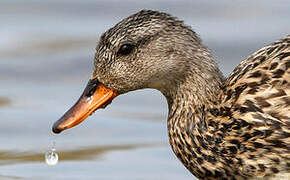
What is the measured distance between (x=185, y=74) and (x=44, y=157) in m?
2.22

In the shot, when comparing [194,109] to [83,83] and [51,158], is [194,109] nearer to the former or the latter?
[51,158]

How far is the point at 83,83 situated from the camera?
37.9 ft

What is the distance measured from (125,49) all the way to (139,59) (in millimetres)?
141

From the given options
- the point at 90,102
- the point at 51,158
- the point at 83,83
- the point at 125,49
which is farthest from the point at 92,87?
the point at 83,83

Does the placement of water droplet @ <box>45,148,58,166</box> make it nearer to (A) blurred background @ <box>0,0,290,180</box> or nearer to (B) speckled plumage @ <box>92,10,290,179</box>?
(A) blurred background @ <box>0,0,290,180</box>

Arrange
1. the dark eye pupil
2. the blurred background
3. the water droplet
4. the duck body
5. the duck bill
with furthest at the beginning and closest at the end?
1. the blurred background
2. the water droplet
3. the duck bill
4. the dark eye pupil
5. the duck body

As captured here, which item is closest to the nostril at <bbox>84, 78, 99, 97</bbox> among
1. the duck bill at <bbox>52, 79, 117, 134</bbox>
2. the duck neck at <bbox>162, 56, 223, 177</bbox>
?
the duck bill at <bbox>52, 79, 117, 134</bbox>

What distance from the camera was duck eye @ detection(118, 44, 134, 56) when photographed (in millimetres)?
8219

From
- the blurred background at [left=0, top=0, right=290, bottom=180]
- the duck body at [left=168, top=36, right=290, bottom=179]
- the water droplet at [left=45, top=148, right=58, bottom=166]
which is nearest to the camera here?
the duck body at [left=168, top=36, right=290, bottom=179]

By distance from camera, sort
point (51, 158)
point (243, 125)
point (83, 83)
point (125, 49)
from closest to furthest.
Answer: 1. point (243, 125)
2. point (125, 49)
3. point (51, 158)
4. point (83, 83)

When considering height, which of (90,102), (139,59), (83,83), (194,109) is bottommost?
(194,109)

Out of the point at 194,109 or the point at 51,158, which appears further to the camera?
the point at 51,158

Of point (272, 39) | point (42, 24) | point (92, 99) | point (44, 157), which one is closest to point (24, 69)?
point (42, 24)

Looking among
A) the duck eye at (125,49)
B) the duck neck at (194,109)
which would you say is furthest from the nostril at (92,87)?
the duck neck at (194,109)
